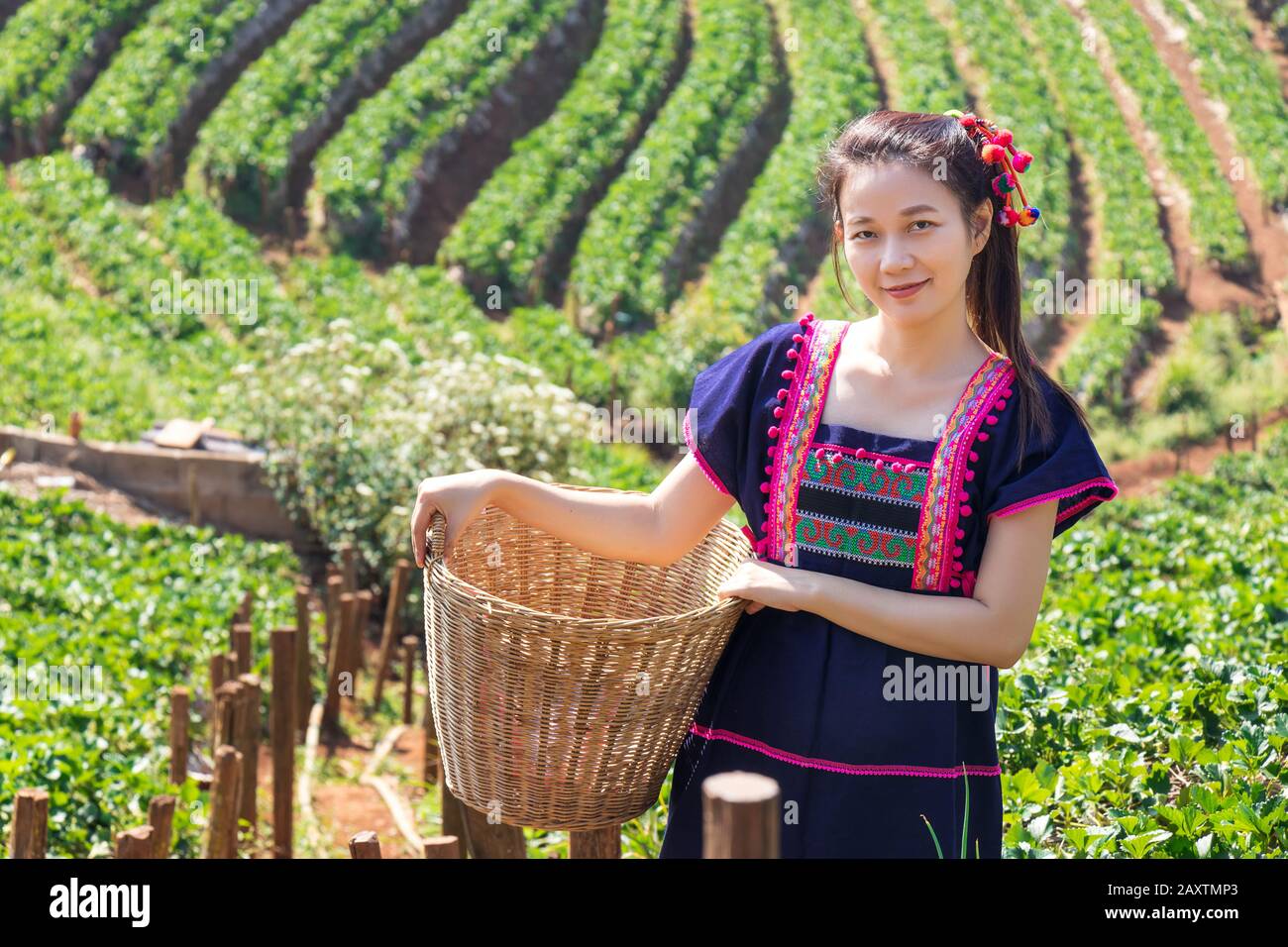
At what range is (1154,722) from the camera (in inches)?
130

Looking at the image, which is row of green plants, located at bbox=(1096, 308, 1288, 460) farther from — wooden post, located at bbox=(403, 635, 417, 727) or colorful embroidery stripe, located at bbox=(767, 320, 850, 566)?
colorful embroidery stripe, located at bbox=(767, 320, 850, 566)

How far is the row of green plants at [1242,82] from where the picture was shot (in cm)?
1978

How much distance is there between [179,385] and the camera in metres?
11.9

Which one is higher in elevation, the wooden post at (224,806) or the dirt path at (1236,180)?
the dirt path at (1236,180)

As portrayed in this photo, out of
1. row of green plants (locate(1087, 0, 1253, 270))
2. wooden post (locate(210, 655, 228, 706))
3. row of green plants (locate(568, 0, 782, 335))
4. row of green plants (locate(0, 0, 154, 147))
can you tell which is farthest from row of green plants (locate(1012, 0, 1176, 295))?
A: wooden post (locate(210, 655, 228, 706))

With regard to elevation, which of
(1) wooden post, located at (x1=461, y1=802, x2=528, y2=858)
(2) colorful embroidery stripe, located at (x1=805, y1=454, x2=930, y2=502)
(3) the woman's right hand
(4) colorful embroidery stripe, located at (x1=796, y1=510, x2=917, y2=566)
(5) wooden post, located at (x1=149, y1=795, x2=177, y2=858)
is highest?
(2) colorful embroidery stripe, located at (x1=805, y1=454, x2=930, y2=502)

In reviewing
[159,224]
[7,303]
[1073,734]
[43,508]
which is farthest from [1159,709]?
[159,224]

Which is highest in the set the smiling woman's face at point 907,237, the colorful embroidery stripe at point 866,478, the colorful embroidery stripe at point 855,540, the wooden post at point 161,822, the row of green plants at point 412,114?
the row of green plants at point 412,114

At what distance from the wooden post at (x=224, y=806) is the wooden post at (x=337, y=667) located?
2.26 meters

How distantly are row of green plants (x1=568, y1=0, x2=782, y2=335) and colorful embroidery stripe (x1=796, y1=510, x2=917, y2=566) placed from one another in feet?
41.0

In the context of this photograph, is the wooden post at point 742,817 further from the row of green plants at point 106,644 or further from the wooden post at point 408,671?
the wooden post at point 408,671

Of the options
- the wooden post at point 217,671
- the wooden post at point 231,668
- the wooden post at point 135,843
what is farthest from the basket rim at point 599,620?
the wooden post at point 231,668

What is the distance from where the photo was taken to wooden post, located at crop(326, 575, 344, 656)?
7089mm
